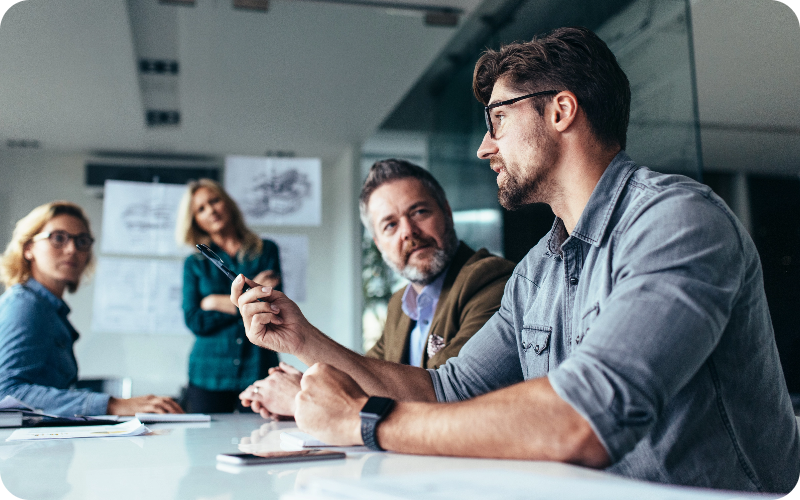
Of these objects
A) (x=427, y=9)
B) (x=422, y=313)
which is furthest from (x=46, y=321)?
(x=427, y=9)

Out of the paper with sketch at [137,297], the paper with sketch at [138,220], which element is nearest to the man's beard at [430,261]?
the paper with sketch at [138,220]

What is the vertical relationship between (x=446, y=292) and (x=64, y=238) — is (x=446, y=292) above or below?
below

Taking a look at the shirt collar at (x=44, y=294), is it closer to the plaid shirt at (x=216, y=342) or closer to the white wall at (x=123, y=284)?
the plaid shirt at (x=216, y=342)

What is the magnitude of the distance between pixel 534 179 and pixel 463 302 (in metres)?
0.58

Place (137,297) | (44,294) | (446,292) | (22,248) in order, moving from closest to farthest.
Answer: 1. (446,292)
2. (44,294)
3. (22,248)
4. (137,297)

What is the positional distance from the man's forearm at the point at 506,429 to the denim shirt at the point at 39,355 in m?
1.32

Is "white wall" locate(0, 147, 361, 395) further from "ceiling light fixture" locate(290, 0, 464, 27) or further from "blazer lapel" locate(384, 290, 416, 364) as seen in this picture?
"blazer lapel" locate(384, 290, 416, 364)

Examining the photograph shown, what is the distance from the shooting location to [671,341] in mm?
781

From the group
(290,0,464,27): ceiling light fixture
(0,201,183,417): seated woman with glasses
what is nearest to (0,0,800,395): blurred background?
(290,0,464,27): ceiling light fixture

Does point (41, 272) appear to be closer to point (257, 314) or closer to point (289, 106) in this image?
point (257, 314)

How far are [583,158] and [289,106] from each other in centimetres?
308

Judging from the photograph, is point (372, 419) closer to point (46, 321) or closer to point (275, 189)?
point (46, 321)

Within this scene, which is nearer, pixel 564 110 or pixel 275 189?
pixel 564 110

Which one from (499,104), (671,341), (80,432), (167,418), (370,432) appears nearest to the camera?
(671,341)
